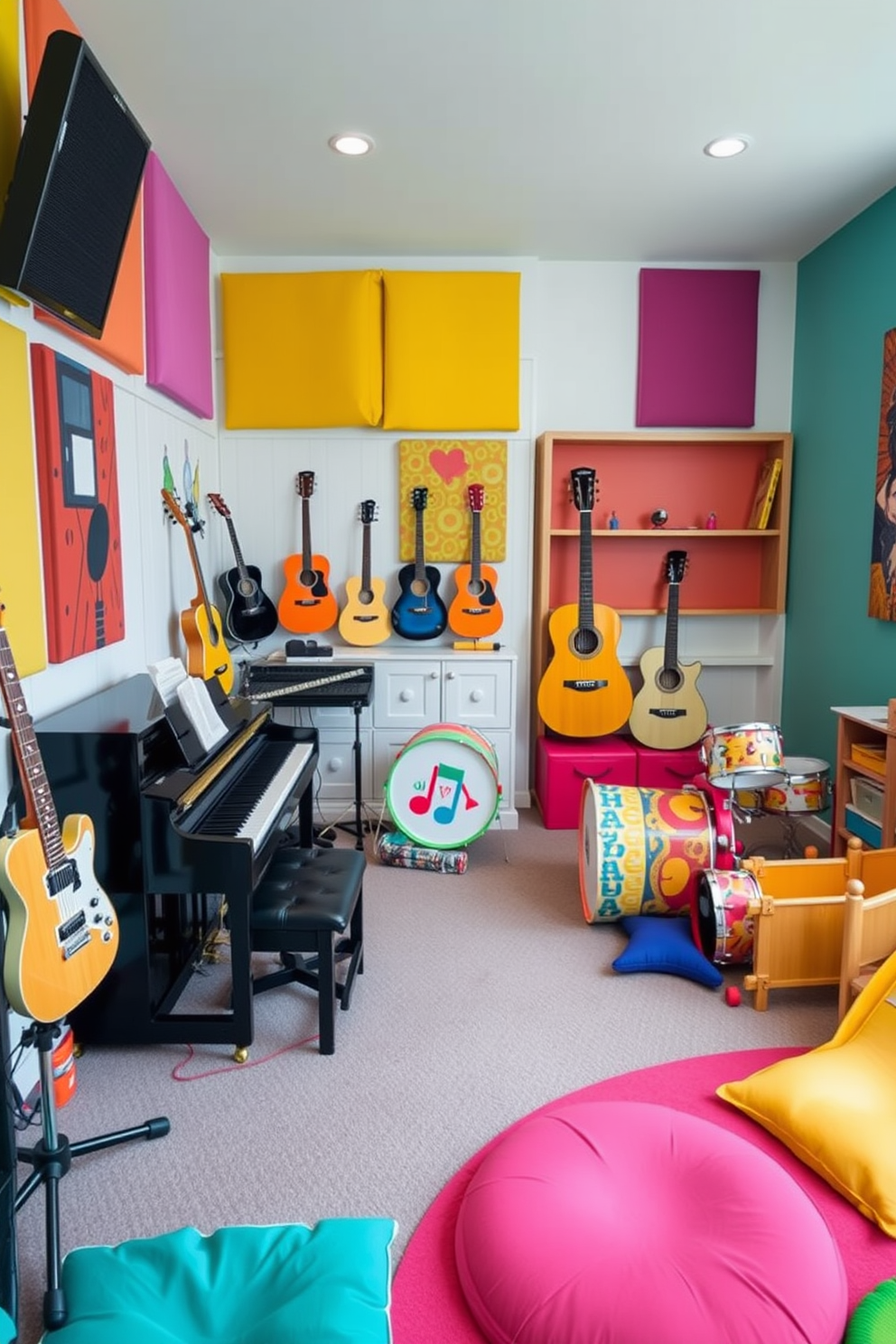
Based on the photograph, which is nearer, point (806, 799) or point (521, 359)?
point (806, 799)

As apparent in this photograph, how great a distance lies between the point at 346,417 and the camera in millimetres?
4031

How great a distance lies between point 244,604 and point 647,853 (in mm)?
2234

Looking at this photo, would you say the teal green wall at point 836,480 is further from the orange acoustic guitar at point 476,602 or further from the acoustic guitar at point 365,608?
the acoustic guitar at point 365,608

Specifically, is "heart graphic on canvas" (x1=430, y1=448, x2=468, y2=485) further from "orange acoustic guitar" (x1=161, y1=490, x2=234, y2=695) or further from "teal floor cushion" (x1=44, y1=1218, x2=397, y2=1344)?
"teal floor cushion" (x1=44, y1=1218, x2=397, y2=1344)

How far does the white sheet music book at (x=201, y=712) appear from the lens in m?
2.38

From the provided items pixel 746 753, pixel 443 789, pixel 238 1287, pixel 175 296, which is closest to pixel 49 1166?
pixel 238 1287

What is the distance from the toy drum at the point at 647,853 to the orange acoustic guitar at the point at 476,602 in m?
1.42

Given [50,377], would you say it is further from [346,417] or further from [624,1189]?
[624,1189]

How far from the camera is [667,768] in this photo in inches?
158

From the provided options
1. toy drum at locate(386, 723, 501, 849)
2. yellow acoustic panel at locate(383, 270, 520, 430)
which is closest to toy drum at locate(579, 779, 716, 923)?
toy drum at locate(386, 723, 501, 849)

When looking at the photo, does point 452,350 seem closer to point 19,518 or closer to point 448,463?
point 448,463

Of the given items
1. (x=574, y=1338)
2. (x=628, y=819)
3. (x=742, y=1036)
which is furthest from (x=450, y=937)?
(x=574, y=1338)

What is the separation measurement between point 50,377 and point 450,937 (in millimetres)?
2101

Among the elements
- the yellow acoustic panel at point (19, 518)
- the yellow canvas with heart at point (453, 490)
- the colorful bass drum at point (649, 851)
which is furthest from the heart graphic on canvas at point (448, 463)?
the yellow acoustic panel at point (19, 518)
